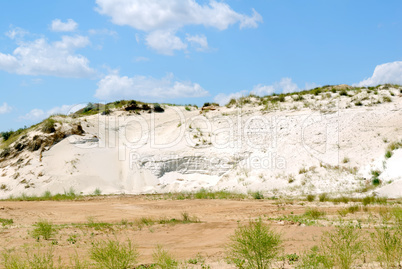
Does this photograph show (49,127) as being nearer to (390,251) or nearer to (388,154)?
(388,154)

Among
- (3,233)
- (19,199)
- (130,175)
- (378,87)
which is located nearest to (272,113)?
(378,87)

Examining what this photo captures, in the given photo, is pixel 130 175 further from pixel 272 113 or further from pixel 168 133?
pixel 272 113

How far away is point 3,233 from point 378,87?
2591cm

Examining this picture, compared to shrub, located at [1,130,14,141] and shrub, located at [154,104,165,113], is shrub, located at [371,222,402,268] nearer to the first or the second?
shrub, located at [154,104,165,113]

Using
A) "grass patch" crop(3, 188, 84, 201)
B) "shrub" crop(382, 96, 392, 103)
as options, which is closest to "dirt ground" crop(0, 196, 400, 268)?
"grass patch" crop(3, 188, 84, 201)

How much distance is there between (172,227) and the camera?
11.7m

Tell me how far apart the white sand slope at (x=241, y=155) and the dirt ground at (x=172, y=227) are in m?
4.65

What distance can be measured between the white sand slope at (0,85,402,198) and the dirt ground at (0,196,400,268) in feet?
15.3

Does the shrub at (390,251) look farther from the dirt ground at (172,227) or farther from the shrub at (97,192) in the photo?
the shrub at (97,192)

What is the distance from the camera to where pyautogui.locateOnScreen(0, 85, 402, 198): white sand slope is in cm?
2072

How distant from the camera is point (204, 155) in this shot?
84.5ft

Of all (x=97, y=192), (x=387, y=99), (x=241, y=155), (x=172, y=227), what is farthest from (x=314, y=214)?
(x=387, y=99)

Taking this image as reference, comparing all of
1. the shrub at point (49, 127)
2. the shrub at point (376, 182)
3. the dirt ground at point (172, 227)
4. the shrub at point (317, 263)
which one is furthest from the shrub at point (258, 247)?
the shrub at point (49, 127)

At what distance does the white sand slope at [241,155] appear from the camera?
68.0 feet
